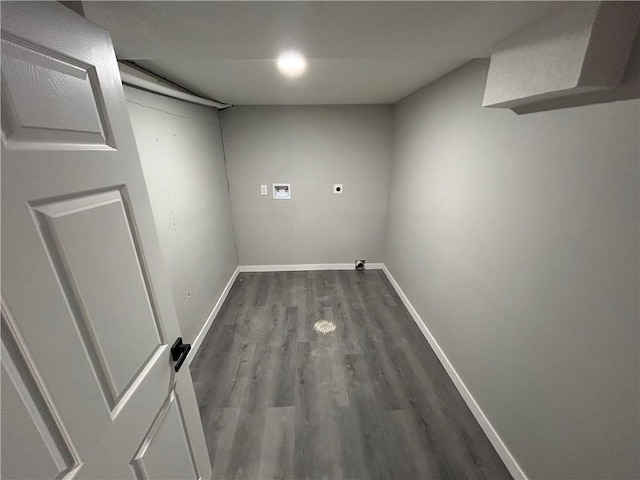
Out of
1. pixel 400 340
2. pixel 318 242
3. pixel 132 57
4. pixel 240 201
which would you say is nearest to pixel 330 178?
pixel 318 242

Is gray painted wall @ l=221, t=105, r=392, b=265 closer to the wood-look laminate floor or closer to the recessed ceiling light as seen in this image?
the wood-look laminate floor

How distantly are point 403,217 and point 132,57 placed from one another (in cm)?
264

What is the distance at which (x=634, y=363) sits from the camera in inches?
32.6

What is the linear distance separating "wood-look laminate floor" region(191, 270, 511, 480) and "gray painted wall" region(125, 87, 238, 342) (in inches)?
→ 19.9

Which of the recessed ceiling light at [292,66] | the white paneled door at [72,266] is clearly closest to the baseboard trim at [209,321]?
the white paneled door at [72,266]

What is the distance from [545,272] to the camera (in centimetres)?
114

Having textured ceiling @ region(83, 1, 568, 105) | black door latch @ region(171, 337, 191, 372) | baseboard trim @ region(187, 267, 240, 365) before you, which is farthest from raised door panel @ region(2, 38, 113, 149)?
baseboard trim @ region(187, 267, 240, 365)

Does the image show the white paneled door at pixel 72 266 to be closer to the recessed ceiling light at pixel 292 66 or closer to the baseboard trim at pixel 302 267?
the recessed ceiling light at pixel 292 66

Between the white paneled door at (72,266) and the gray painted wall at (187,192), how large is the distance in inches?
41.4

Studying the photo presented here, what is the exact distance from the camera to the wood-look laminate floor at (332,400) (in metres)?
1.43

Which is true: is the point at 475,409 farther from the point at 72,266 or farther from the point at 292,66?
the point at 292,66

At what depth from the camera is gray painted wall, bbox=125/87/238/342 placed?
1.74 m

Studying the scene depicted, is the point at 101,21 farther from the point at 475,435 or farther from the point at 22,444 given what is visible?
the point at 475,435

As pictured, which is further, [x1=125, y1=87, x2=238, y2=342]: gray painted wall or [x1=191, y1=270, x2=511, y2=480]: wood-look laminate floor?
[x1=125, y1=87, x2=238, y2=342]: gray painted wall
